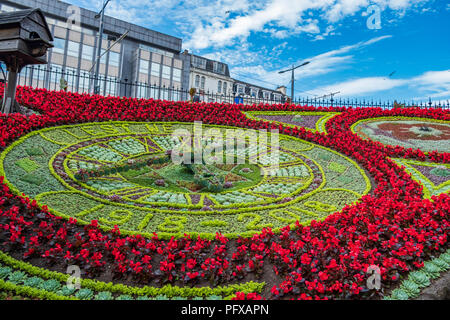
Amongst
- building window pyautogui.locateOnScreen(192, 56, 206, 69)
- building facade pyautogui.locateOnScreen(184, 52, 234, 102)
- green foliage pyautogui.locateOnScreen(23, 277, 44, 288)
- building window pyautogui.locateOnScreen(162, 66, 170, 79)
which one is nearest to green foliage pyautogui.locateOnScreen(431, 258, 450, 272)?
green foliage pyautogui.locateOnScreen(23, 277, 44, 288)

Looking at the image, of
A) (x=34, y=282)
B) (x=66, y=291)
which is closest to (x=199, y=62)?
(x=34, y=282)

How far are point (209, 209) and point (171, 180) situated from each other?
203cm

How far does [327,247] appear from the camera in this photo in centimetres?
452

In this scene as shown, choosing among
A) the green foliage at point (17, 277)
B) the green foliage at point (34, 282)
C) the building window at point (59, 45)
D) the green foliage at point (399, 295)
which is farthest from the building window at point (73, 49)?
the green foliage at point (399, 295)

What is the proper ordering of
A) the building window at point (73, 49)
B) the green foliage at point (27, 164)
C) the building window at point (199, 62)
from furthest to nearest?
the building window at point (199, 62)
the building window at point (73, 49)
the green foliage at point (27, 164)

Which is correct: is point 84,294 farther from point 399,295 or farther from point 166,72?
point 166,72

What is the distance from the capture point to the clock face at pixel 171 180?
590 cm

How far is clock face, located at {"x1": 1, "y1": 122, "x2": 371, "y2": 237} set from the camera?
19.4 ft

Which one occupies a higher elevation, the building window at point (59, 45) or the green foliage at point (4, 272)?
the building window at point (59, 45)

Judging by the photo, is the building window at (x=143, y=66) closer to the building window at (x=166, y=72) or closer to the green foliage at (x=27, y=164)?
the building window at (x=166, y=72)

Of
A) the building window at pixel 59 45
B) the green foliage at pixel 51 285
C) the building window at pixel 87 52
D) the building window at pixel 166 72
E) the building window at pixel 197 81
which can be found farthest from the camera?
the building window at pixel 197 81

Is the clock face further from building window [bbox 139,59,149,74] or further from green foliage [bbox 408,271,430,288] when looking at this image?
building window [bbox 139,59,149,74]

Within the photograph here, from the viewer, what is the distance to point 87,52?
41.8 m

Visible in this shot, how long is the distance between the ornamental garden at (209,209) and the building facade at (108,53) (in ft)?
93.9
